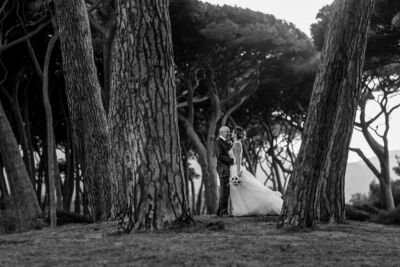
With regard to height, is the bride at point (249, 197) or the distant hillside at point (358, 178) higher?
the distant hillside at point (358, 178)

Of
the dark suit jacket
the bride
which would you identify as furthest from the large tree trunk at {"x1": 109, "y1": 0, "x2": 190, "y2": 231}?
the bride

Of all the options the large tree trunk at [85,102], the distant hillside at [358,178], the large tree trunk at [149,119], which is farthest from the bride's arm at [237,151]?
the distant hillside at [358,178]

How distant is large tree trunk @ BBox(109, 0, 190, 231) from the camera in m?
6.35

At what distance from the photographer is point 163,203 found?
6.35m

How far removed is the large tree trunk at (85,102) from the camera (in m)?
9.48

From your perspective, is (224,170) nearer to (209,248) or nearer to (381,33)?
(209,248)

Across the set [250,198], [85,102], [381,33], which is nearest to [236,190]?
[250,198]

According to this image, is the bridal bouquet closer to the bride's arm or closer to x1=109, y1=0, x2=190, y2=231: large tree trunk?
the bride's arm

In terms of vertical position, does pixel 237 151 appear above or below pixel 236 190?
above

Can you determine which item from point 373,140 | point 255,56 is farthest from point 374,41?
point 255,56

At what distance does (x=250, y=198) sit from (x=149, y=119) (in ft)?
15.3

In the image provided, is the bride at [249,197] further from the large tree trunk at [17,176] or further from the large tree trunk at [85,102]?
the large tree trunk at [17,176]

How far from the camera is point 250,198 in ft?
34.9

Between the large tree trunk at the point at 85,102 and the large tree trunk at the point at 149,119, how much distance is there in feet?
9.98
